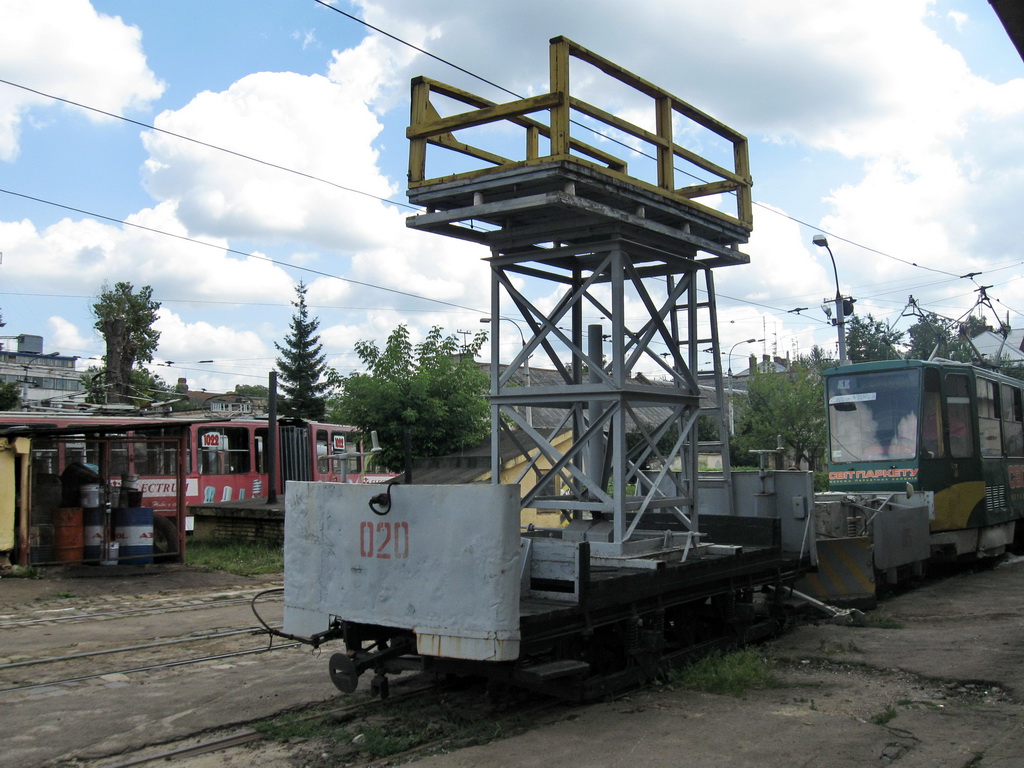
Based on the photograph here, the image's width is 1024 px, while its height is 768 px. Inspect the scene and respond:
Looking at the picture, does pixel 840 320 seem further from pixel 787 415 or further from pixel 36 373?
pixel 36 373

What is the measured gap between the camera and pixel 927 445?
13.7 meters

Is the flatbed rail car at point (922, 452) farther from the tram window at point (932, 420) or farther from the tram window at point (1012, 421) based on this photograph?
the tram window at point (1012, 421)

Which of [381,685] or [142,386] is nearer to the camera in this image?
[381,685]

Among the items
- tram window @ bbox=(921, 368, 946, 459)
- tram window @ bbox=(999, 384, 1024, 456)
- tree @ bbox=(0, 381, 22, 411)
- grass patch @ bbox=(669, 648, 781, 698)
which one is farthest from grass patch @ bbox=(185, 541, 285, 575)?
tree @ bbox=(0, 381, 22, 411)

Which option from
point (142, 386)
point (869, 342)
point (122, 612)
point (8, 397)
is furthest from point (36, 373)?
point (122, 612)

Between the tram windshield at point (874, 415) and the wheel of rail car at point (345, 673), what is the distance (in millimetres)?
10038

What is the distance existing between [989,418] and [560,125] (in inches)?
461

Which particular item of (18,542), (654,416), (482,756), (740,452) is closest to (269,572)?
(18,542)

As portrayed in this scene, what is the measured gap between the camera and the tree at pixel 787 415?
115 ft

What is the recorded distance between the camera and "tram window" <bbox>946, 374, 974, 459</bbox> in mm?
14203

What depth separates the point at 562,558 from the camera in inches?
254

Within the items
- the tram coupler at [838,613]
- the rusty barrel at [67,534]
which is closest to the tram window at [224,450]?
the rusty barrel at [67,534]

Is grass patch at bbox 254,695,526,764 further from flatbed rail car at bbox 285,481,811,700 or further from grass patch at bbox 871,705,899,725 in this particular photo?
grass patch at bbox 871,705,899,725

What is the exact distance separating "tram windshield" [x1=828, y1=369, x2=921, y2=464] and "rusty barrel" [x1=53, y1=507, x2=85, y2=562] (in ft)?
41.0
